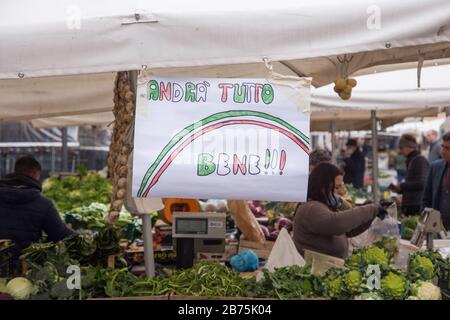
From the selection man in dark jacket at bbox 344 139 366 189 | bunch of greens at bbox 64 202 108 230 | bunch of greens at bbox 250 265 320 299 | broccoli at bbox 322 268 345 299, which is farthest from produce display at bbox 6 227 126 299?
man in dark jacket at bbox 344 139 366 189

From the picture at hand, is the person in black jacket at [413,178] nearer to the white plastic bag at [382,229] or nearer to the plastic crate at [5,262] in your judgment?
the white plastic bag at [382,229]

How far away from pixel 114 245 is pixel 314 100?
336 cm

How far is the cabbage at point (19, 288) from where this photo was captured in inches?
129

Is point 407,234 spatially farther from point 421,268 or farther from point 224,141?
point 224,141

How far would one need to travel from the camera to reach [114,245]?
4.18 m

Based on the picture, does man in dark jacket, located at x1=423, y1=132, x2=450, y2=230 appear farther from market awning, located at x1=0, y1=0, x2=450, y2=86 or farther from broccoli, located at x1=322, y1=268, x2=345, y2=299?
market awning, located at x1=0, y1=0, x2=450, y2=86

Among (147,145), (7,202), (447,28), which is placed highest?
(447,28)

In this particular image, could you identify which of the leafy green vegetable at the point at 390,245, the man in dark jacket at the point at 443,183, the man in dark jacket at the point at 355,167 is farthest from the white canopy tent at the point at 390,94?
the man in dark jacket at the point at 355,167

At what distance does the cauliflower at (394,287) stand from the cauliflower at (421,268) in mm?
209

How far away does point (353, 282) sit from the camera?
3166mm

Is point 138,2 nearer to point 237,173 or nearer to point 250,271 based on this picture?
point 237,173

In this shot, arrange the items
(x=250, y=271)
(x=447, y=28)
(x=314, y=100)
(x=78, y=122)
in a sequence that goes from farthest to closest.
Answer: (x=78, y=122), (x=314, y=100), (x=250, y=271), (x=447, y=28)

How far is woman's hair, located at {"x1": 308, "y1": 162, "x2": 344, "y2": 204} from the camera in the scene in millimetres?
4711
